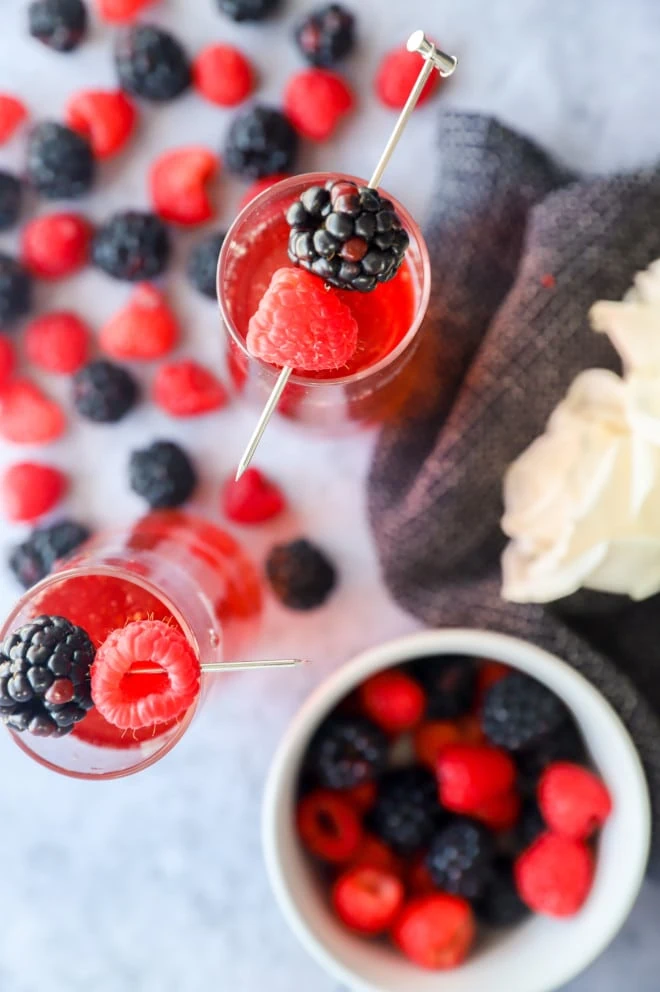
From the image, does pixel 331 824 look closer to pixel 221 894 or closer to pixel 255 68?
pixel 221 894

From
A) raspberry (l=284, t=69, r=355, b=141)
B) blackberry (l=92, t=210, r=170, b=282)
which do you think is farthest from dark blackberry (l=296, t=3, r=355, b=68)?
blackberry (l=92, t=210, r=170, b=282)

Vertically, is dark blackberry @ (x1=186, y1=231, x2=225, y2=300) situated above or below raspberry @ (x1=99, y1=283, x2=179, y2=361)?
above

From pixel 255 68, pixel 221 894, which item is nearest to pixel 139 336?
pixel 255 68

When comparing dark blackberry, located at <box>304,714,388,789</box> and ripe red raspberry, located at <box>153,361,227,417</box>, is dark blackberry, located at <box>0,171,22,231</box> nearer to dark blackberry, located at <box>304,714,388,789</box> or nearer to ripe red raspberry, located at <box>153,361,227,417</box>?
ripe red raspberry, located at <box>153,361,227,417</box>

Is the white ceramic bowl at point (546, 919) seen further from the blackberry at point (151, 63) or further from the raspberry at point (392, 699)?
the blackberry at point (151, 63)

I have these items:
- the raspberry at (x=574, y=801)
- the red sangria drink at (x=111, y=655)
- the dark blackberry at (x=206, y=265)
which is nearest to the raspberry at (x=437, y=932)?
the raspberry at (x=574, y=801)

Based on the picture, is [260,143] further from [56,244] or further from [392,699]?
[392,699]

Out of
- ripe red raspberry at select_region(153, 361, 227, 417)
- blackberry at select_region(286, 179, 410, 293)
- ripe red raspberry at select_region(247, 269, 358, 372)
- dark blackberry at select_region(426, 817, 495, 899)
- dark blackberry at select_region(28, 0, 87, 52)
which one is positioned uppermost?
blackberry at select_region(286, 179, 410, 293)
